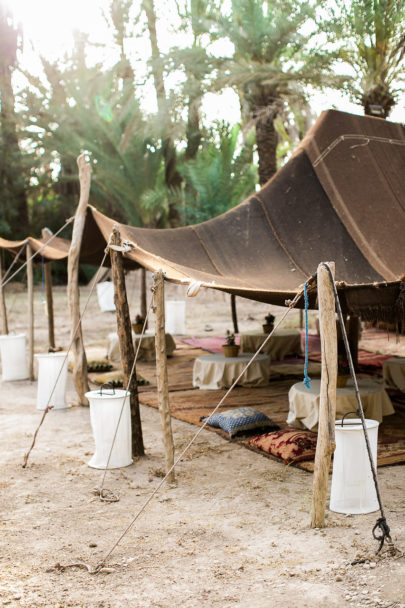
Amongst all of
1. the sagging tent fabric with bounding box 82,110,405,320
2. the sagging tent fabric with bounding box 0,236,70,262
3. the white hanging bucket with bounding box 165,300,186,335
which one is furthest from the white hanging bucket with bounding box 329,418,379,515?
the white hanging bucket with bounding box 165,300,186,335

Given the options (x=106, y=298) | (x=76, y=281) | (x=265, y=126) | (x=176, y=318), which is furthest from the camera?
(x=106, y=298)

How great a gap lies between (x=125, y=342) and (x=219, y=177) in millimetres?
12269

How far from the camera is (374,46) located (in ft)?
31.9

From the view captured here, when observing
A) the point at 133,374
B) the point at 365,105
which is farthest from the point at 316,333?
the point at 133,374

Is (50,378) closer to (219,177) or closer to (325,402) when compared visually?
(325,402)

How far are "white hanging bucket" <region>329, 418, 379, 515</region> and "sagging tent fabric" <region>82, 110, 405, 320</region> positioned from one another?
2.05 m

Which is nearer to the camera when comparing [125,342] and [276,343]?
[125,342]

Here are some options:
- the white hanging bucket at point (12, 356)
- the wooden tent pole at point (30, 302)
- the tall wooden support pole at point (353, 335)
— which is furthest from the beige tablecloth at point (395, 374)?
the white hanging bucket at point (12, 356)

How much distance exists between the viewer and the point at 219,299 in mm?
17219

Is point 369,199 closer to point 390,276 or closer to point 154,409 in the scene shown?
point 390,276

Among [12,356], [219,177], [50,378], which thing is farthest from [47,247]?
[219,177]

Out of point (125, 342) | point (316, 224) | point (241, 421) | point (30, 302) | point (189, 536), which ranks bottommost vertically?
point (189, 536)

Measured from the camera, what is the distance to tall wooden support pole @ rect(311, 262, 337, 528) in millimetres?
3445

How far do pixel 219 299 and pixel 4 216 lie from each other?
22.4 feet
